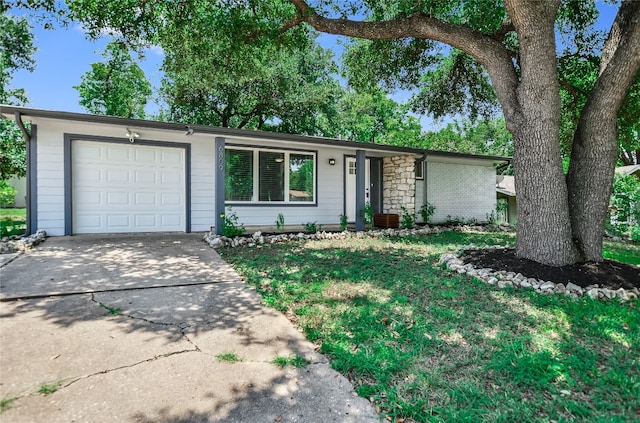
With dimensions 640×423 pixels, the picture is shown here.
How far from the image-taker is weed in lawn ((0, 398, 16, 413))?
6.07 feet

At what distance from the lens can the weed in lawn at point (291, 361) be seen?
2.41 meters

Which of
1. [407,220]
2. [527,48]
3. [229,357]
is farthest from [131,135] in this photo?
[527,48]

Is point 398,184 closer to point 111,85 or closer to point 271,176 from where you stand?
point 271,176

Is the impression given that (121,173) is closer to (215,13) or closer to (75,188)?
(75,188)

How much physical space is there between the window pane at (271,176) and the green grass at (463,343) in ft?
14.1

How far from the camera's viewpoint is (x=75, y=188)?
7102 mm

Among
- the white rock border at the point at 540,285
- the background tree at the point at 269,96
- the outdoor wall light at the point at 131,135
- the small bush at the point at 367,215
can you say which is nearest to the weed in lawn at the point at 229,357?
the white rock border at the point at 540,285

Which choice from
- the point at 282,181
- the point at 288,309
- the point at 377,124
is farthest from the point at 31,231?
the point at 377,124

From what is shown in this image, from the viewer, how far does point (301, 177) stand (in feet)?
31.0

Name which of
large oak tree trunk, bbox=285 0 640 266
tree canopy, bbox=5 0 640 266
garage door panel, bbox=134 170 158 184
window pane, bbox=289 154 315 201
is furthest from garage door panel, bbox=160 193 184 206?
large oak tree trunk, bbox=285 0 640 266

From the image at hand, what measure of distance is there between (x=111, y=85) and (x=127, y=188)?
12402mm

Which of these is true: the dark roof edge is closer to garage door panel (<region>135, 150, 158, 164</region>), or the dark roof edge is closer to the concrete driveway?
garage door panel (<region>135, 150, 158, 164</region>)

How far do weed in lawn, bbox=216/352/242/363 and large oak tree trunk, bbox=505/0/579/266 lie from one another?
408 centimetres

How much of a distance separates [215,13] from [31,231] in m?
5.54
